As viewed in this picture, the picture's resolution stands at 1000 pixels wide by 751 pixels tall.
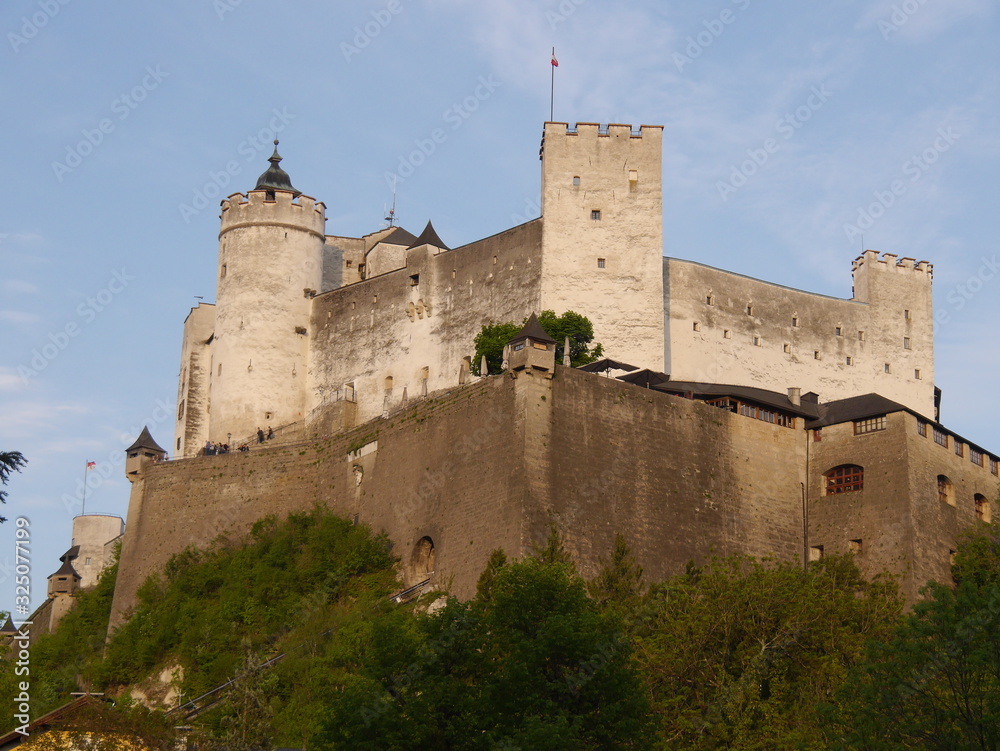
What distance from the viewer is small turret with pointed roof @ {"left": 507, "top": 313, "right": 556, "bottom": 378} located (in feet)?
182

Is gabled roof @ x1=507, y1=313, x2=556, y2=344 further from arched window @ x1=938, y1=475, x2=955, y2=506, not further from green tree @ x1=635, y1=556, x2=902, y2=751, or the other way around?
arched window @ x1=938, y1=475, x2=955, y2=506

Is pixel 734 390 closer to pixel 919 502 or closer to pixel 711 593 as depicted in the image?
pixel 919 502

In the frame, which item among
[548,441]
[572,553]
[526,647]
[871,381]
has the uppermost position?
[871,381]

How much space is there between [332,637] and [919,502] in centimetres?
2014

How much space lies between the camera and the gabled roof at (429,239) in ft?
244

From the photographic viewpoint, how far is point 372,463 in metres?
61.7

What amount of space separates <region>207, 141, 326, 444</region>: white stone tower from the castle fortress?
10cm

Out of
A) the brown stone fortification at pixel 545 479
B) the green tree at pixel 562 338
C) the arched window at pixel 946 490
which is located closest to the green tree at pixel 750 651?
the brown stone fortification at pixel 545 479

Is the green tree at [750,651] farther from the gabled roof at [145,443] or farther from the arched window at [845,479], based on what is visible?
the gabled roof at [145,443]

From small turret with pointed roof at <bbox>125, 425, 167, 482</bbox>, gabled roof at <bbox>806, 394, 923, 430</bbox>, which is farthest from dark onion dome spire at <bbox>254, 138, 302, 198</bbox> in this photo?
gabled roof at <bbox>806, 394, 923, 430</bbox>

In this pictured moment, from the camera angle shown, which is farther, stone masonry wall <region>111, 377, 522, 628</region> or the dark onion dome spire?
the dark onion dome spire

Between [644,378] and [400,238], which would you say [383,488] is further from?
[400,238]

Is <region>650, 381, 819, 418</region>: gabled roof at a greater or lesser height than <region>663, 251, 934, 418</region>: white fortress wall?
lesser

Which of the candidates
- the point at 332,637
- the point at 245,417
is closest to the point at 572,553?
the point at 332,637
